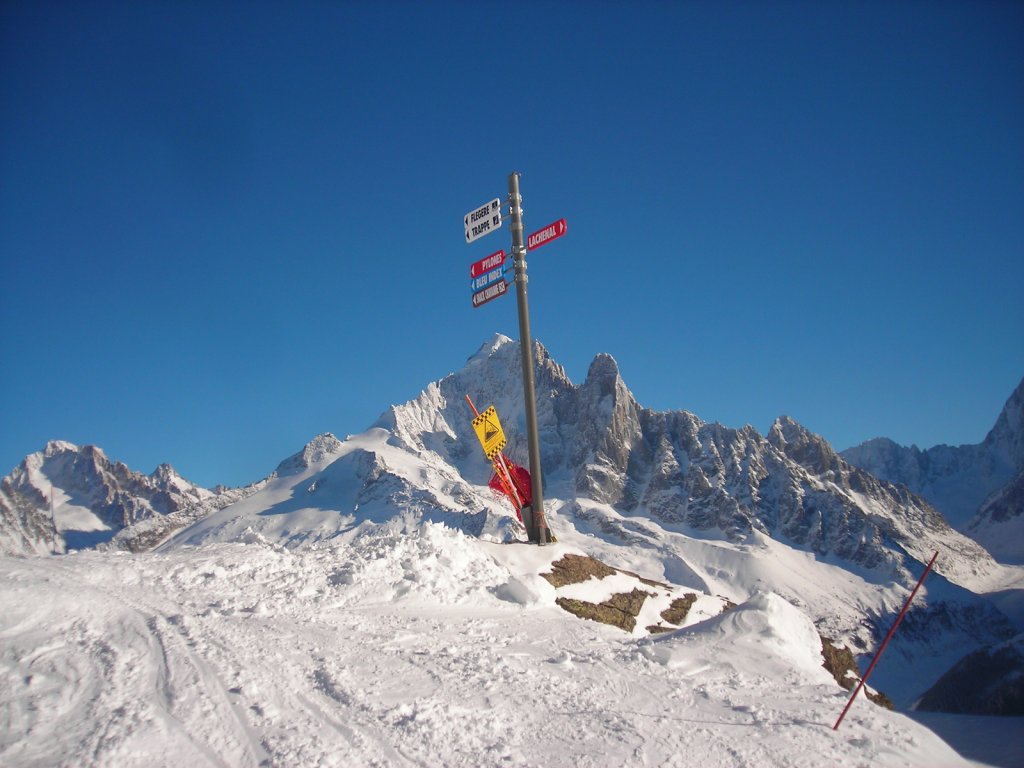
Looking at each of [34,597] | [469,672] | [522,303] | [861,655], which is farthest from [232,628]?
[861,655]

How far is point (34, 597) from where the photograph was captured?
460 inches

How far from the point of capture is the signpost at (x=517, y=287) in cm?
2208

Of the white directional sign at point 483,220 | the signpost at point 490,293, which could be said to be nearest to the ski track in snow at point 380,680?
the signpost at point 490,293

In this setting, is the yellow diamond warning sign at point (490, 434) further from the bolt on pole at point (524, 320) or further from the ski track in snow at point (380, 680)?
the ski track in snow at point (380, 680)

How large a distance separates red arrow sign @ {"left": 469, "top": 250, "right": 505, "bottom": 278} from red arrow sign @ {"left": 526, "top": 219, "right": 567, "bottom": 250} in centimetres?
105

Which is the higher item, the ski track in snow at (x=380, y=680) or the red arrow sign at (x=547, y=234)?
the red arrow sign at (x=547, y=234)

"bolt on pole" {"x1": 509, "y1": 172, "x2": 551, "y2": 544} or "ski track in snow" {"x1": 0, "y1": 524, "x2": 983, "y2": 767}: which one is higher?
"bolt on pole" {"x1": 509, "y1": 172, "x2": 551, "y2": 544}

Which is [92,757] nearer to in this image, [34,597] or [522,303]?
[34,597]

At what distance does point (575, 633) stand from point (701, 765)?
5770 millimetres

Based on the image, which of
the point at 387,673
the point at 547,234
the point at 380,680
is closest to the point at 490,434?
the point at 547,234

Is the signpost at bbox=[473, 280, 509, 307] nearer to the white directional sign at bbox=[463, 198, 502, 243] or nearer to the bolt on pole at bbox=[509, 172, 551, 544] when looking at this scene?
the bolt on pole at bbox=[509, 172, 551, 544]

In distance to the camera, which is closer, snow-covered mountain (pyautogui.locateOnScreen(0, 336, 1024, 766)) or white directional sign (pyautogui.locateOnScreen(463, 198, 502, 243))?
snow-covered mountain (pyautogui.locateOnScreen(0, 336, 1024, 766))

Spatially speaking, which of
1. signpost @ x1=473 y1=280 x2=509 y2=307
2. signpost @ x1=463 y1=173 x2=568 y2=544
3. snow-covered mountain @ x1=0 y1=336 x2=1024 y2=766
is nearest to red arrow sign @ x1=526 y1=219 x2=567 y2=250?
signpost @ x1=463 y1=173 x2=568 y2=544

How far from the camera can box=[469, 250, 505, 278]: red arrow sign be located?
22.7 meters
